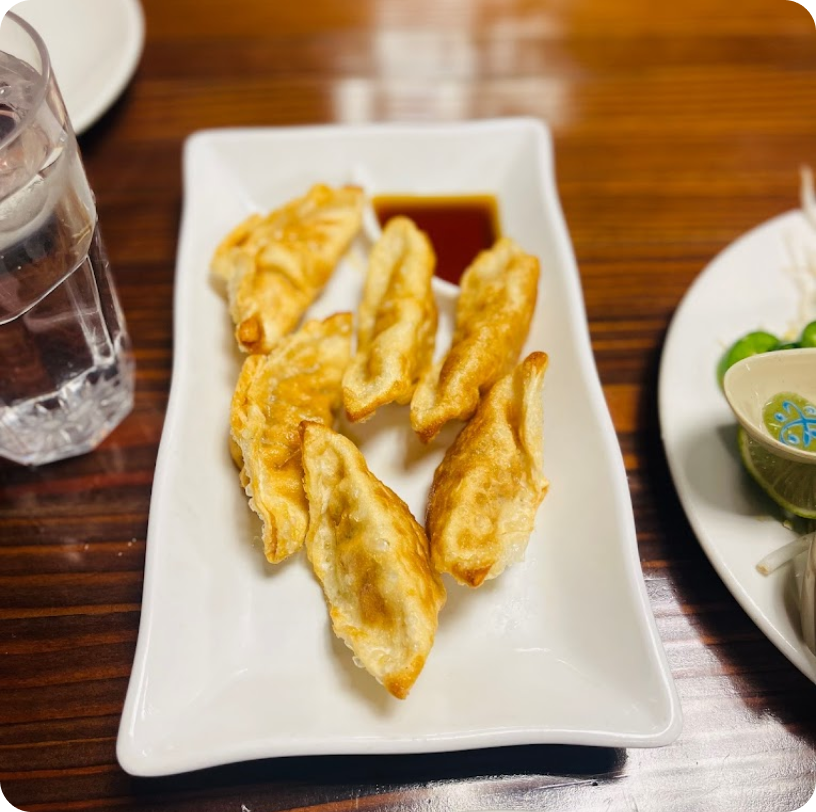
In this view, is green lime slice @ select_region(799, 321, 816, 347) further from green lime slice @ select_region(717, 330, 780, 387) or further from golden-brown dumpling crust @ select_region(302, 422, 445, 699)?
golden-brown dumpling crust @ select_region(302, 422, 445, 699)

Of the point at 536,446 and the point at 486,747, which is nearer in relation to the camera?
the point at 486,747

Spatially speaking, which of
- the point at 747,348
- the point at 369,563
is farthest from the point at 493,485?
the point at 747,348

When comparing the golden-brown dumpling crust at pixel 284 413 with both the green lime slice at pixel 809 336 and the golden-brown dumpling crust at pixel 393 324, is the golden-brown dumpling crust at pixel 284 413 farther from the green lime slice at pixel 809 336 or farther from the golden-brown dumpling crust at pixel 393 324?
the green lime slice at pixel 809 336

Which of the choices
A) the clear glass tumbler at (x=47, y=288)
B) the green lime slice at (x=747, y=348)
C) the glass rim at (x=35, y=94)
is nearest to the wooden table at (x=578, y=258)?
the clear glass tumbler at (x=47, y=288)

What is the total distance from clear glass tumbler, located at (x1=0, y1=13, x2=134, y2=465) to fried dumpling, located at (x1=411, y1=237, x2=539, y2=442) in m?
0.83

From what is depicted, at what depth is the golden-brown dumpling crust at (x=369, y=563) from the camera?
155cm

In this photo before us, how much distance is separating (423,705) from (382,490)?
0.46 m

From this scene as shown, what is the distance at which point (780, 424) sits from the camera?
183 cm

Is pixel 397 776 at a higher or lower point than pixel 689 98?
lower

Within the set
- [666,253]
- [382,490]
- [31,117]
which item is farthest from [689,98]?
[31,117]

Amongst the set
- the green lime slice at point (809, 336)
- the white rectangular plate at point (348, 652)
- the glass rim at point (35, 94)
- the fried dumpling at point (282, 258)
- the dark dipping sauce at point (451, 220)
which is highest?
the glass rim at point (35, 94)

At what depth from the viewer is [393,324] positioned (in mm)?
2074

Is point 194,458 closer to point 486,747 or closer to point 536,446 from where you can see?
point 536,446

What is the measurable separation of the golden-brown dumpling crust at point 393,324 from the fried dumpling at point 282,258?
14cm
